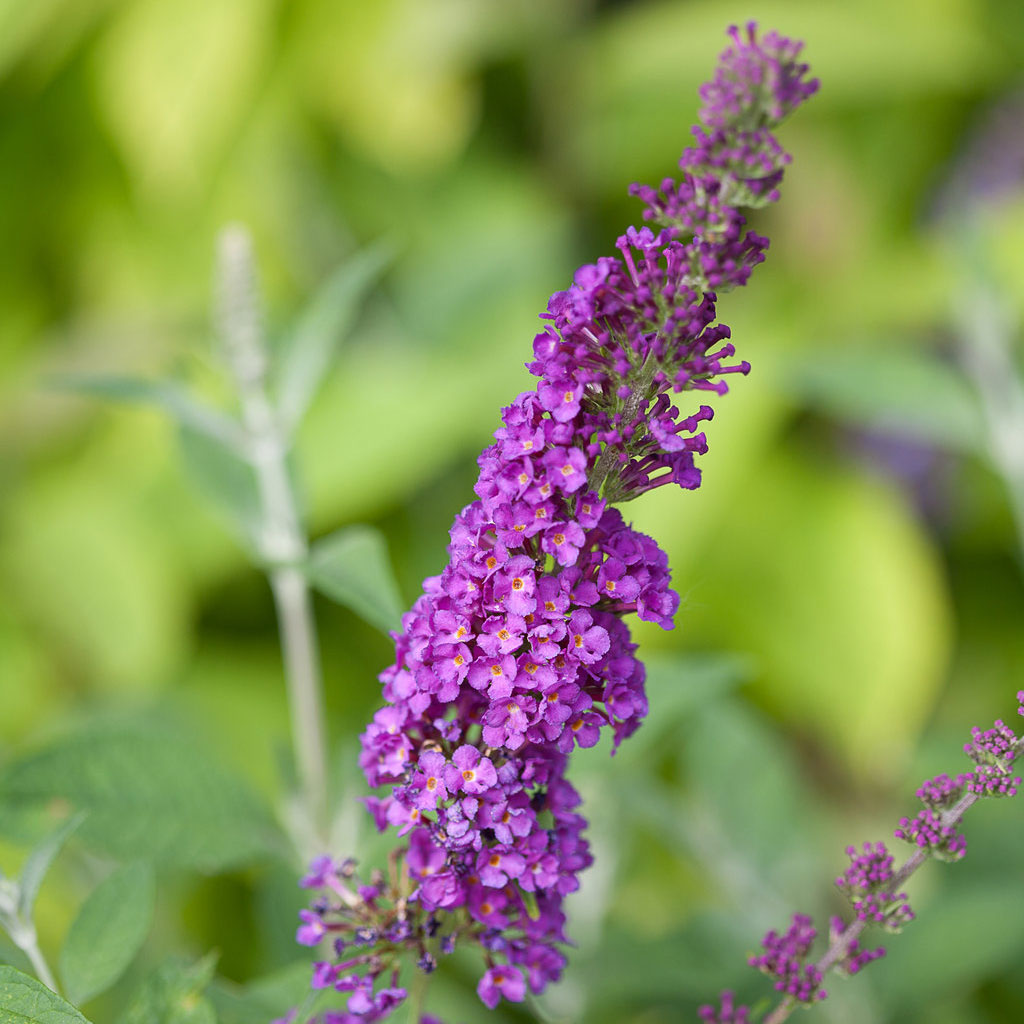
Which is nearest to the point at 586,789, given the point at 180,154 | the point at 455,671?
the point at 455,671

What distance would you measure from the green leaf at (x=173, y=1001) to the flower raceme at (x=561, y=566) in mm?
70

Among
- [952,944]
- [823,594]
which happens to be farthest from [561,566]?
[823,594]

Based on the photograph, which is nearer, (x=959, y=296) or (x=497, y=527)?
(x=497, y=527)

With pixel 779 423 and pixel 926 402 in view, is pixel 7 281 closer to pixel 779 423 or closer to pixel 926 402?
pixel 779 423

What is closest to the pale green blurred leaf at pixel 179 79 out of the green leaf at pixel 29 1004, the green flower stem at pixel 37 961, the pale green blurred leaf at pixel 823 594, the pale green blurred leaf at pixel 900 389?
the pale green blurred leaf at pixel 823 594

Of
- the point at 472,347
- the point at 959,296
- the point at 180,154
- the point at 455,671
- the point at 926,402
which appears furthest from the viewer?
the point at 472,347

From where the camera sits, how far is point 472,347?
260cm

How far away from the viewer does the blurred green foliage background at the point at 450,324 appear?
2340 millimetres

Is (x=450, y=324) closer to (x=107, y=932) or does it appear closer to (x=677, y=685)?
(x=677, y=685)

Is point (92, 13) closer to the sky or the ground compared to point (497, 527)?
closer to the sky

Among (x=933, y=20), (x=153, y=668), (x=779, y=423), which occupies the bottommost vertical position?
(x=153, y=668)

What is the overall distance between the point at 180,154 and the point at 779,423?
56.4 inches

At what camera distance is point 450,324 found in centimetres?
261

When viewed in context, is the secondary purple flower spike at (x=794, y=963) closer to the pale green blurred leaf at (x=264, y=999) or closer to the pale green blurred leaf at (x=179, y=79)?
the pale green blurred leaf at (x=264, y=999)
